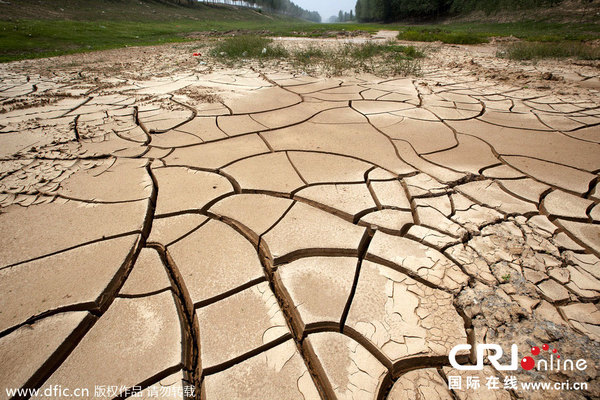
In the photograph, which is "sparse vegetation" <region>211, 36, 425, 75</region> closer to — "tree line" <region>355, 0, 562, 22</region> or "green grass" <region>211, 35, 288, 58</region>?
"green grass" <region>211, 35, 288, 58</region>

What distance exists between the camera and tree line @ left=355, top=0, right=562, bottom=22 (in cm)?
1770

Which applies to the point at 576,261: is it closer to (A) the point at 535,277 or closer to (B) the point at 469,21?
(A) the point at 535,277

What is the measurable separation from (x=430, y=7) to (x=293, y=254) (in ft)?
115

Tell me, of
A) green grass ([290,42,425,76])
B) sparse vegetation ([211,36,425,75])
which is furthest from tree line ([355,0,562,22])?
sparse vegetation ([211,36,425,75])

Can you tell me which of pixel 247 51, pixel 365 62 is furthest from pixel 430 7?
pixel 247 51

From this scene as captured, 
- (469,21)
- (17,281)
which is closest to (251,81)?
(17,281)

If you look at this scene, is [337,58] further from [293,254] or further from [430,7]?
[430,7]

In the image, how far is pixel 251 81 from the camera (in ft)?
14.1

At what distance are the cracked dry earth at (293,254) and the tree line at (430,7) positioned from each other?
67.3 ft

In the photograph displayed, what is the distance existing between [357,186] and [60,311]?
1.57 m

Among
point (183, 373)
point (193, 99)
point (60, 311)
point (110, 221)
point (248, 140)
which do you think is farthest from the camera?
point (193, 99)

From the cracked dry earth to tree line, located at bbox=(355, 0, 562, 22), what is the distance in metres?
20.5

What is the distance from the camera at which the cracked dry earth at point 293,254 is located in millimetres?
→ 911

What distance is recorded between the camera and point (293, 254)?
1.30 metres
